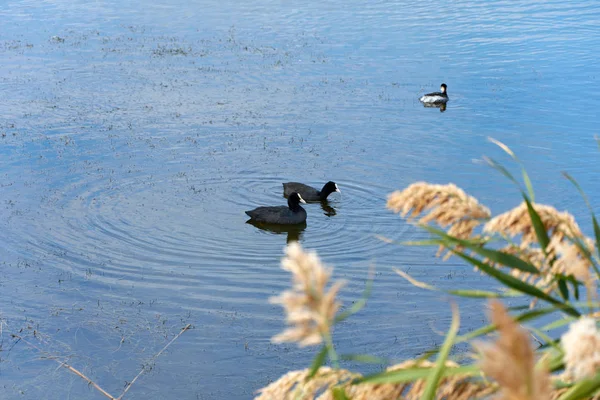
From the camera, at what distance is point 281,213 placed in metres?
15.7

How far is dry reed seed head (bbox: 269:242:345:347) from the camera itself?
1043mm

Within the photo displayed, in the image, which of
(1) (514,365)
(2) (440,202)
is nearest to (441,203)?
(2) (440,202)

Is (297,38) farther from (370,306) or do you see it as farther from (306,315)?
(306,315)

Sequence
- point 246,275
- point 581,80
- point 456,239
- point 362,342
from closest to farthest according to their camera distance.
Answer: point 456,239 → point 362,342 → point 246,275 → point 581,80

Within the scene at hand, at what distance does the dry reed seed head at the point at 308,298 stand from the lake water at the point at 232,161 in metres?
8.99

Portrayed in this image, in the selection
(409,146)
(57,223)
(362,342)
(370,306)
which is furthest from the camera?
(409,146)

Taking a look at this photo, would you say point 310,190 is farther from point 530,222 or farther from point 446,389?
point 446,389

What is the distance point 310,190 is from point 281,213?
1064mm

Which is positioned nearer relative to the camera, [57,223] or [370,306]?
[370,306]

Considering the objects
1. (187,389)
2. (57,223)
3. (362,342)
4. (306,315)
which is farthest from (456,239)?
(57,223)

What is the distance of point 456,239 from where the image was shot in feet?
6.85

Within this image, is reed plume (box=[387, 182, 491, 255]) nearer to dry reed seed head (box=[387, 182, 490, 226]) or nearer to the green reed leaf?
dry reed seed head (box=[387, 182, 490, 226])

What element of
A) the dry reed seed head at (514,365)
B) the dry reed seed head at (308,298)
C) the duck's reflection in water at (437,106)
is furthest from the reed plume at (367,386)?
the duck's reflection in water at (437,106)

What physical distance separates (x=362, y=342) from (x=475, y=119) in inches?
430
